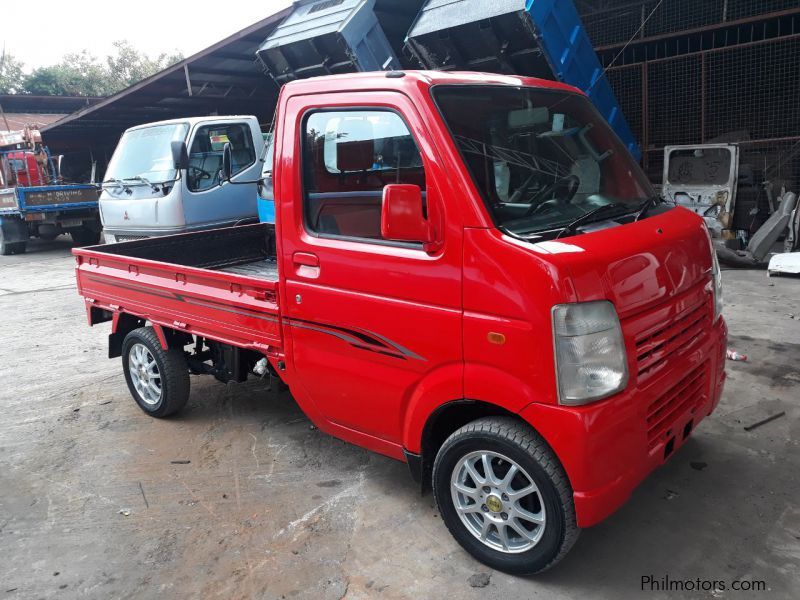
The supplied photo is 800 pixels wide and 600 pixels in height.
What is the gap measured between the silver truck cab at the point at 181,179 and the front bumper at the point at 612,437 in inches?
257

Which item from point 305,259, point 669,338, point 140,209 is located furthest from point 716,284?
point 140,209

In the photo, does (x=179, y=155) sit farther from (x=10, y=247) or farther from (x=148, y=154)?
(x=10, y=247)

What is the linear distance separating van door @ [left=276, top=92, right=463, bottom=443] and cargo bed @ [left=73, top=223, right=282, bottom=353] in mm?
337

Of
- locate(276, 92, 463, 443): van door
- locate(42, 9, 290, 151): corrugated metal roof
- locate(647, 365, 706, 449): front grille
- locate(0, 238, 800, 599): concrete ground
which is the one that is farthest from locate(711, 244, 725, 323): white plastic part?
locate(42, 9, 290, 151): corrugated metal roof

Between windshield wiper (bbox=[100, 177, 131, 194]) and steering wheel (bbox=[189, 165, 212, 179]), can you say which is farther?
windshield wiper (bbox=[100, 177, 131, 194])

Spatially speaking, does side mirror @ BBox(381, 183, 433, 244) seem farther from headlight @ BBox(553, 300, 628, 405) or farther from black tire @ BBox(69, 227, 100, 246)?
black tire @ BBox(69, 227, 100, 246)

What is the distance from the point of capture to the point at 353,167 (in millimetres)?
3070

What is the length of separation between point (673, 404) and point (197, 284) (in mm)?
2696

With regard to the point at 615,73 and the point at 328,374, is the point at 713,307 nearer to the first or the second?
the point at 328,374

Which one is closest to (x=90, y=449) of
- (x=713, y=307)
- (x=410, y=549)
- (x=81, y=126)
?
(x=410, y=549)

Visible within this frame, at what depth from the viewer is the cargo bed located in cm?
357

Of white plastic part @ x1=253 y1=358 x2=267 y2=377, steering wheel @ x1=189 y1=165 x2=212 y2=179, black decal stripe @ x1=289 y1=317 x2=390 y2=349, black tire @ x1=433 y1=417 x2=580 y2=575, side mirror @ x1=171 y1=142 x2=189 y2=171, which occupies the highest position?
side mirror @ x1=171 y1=142 x2=189 y2=171

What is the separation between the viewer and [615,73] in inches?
420

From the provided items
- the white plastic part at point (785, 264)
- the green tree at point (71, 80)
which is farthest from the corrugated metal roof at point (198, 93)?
the green tree at point (71, 80)
